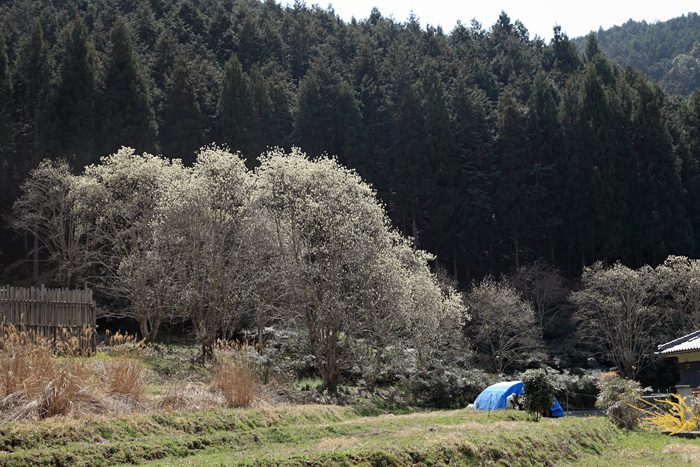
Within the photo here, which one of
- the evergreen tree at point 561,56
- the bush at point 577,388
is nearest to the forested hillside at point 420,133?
the evergreen tree at point 561,56

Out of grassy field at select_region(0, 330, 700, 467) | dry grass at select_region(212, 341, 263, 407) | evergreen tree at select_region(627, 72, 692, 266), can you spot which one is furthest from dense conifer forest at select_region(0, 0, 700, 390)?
grassy field at select_region(0, 330, 700, 467)

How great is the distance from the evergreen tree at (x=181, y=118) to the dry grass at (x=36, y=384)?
1249 inches

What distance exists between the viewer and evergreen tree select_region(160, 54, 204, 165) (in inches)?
1620

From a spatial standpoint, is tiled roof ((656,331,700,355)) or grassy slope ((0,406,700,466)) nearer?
grassy slope ((0,406,700,466))

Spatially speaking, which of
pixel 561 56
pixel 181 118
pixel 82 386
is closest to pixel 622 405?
pixel 82 386

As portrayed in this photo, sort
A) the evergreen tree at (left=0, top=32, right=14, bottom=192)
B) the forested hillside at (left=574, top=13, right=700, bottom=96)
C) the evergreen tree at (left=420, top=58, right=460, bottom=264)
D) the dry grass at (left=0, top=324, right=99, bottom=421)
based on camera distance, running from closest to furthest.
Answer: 1. the dry grass at (left=0, top=324, right=99, bottom=421)
2. the evergreen tree at (left=0, top=32, right=14, bottom=192)
3. the evergreen tree at (left=420, top=58, right=460, bottom=264)
4. the forested hillside at (left=574, top=13, right=700, bottom=96)

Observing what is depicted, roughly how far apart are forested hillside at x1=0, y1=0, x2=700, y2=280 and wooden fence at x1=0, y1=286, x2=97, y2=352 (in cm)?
1753

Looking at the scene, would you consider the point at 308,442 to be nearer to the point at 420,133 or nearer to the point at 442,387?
the point at 442,387

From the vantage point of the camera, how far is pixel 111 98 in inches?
1565

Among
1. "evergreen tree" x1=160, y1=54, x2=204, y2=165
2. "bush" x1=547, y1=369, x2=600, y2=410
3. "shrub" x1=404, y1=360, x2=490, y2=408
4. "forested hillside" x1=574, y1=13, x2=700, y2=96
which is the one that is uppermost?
"forested hillside" x1=574, y1=13, x2=700, y2=96

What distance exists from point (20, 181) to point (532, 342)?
3171 centimetres

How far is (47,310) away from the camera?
58.3ft

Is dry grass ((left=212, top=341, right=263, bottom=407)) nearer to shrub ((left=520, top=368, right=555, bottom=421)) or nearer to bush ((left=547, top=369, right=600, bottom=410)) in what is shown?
shrub ((left=520, top=368, right=555, bottom=421))

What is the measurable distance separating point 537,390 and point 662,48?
134645mm
